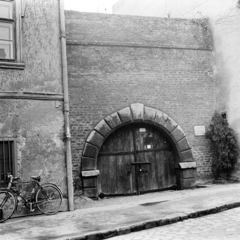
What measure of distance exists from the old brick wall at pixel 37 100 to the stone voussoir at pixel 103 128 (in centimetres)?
208

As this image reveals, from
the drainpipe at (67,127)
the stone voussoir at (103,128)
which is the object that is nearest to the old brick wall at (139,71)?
the stone voussoir at (103,128)

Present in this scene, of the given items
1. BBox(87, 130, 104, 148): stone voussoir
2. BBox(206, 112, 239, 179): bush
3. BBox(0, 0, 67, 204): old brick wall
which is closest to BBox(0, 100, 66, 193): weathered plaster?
BBox(0, 0, 67, 204): old brick wall

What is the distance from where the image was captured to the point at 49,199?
27.9 feet

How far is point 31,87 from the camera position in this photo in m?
8.77

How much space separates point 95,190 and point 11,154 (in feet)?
10.1

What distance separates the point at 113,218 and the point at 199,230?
6.18 feet

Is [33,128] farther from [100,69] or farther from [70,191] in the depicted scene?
[100,69]

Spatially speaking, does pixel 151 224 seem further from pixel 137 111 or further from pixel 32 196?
pixel 137 111

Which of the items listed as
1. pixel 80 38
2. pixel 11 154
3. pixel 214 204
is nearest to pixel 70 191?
pixel 11 154

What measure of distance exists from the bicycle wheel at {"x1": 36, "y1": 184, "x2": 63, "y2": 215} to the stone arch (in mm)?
1949

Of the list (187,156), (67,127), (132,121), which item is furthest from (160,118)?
(67,127)

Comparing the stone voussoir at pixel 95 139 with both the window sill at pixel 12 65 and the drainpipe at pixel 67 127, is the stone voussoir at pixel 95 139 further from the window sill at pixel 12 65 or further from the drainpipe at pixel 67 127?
the window sill at pixel 12 65

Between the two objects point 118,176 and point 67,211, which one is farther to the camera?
point 118,176

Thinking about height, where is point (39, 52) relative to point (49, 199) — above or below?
above
